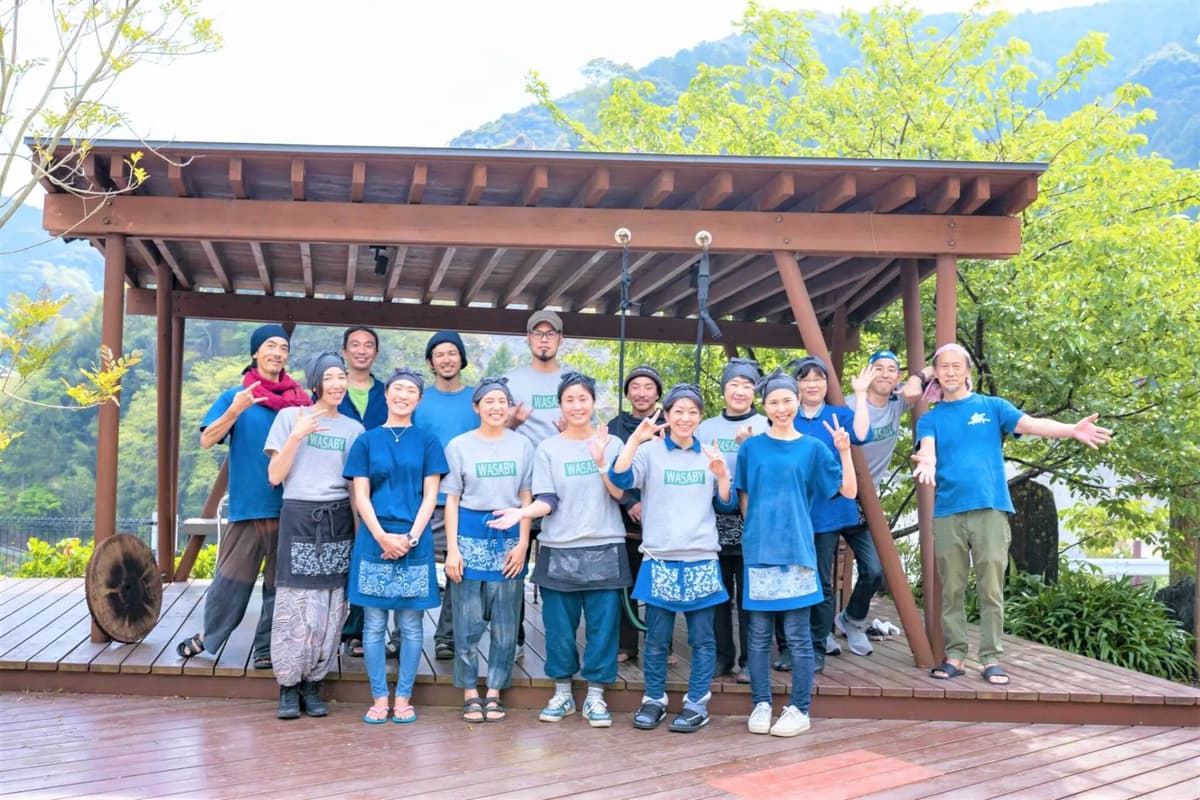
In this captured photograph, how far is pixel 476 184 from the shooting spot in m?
5.02

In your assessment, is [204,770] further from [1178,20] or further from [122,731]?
[1178,20]

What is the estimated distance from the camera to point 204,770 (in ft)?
12.2

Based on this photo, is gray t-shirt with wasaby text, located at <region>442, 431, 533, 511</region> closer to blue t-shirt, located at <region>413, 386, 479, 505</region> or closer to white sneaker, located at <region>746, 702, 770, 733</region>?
blue t-shirt, located at <region>413, 386, 479, 505</region>

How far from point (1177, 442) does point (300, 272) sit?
674 cm

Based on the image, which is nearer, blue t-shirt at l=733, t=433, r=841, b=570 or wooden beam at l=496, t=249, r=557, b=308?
blue t-shirt at l=733, t=433, r=841, b=570

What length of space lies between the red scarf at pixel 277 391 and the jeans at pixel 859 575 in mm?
2735

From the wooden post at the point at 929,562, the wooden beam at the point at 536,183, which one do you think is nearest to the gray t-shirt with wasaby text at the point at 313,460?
the wooden beam at the point at 536,183

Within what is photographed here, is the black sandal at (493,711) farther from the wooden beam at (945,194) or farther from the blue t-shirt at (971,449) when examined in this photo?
the wooden beam at (945,194)

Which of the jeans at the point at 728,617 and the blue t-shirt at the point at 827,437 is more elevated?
the blue t-shirt at the point at 827,437

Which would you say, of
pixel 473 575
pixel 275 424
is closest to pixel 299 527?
pixel 275 424

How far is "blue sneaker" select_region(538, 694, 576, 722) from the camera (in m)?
4.50

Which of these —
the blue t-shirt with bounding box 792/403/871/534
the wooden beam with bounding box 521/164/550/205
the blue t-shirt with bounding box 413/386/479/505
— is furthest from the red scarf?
the blue t-shirt with bounding box 792/403/871/534

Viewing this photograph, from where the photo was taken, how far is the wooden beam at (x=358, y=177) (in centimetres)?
496

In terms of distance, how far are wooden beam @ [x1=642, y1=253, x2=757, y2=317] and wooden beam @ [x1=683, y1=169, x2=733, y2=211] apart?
611mm
